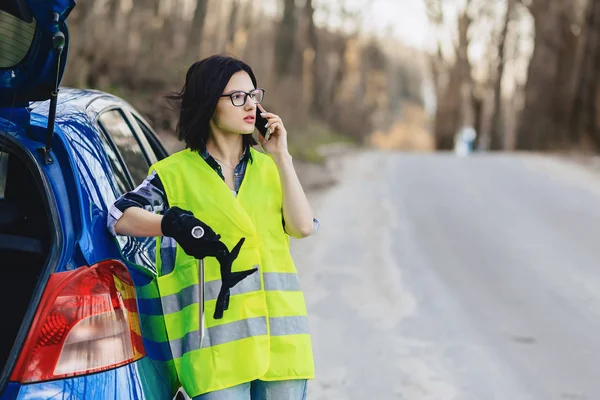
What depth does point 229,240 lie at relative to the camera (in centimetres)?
270

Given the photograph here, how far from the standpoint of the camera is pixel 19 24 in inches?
100

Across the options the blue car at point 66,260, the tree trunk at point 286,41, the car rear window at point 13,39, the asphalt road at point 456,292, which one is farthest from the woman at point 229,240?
the tree trunk at point 286,41

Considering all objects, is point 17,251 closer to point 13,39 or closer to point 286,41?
point 13,39

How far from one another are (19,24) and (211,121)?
64 centimetres

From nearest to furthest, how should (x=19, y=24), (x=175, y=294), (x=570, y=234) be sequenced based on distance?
(x=19, y=24) < (x=175, y=294) < (x=570, y=234)

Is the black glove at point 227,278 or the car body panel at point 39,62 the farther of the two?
the black glove at point 227,278

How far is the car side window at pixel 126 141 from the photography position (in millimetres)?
3545

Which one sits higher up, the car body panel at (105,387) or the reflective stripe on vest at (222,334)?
the reflective stripe on vest at (222,334)

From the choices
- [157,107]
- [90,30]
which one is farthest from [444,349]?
[90,30]

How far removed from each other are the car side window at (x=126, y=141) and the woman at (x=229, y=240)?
664 mm

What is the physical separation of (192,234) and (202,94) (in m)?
0.54

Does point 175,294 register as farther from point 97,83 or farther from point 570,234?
point 97,83

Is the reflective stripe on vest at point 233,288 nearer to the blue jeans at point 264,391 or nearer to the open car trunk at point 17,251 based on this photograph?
the blue jeans at point 264,391

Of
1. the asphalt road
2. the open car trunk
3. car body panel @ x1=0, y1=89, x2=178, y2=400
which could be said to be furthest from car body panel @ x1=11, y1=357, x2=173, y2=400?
the asphalt road
